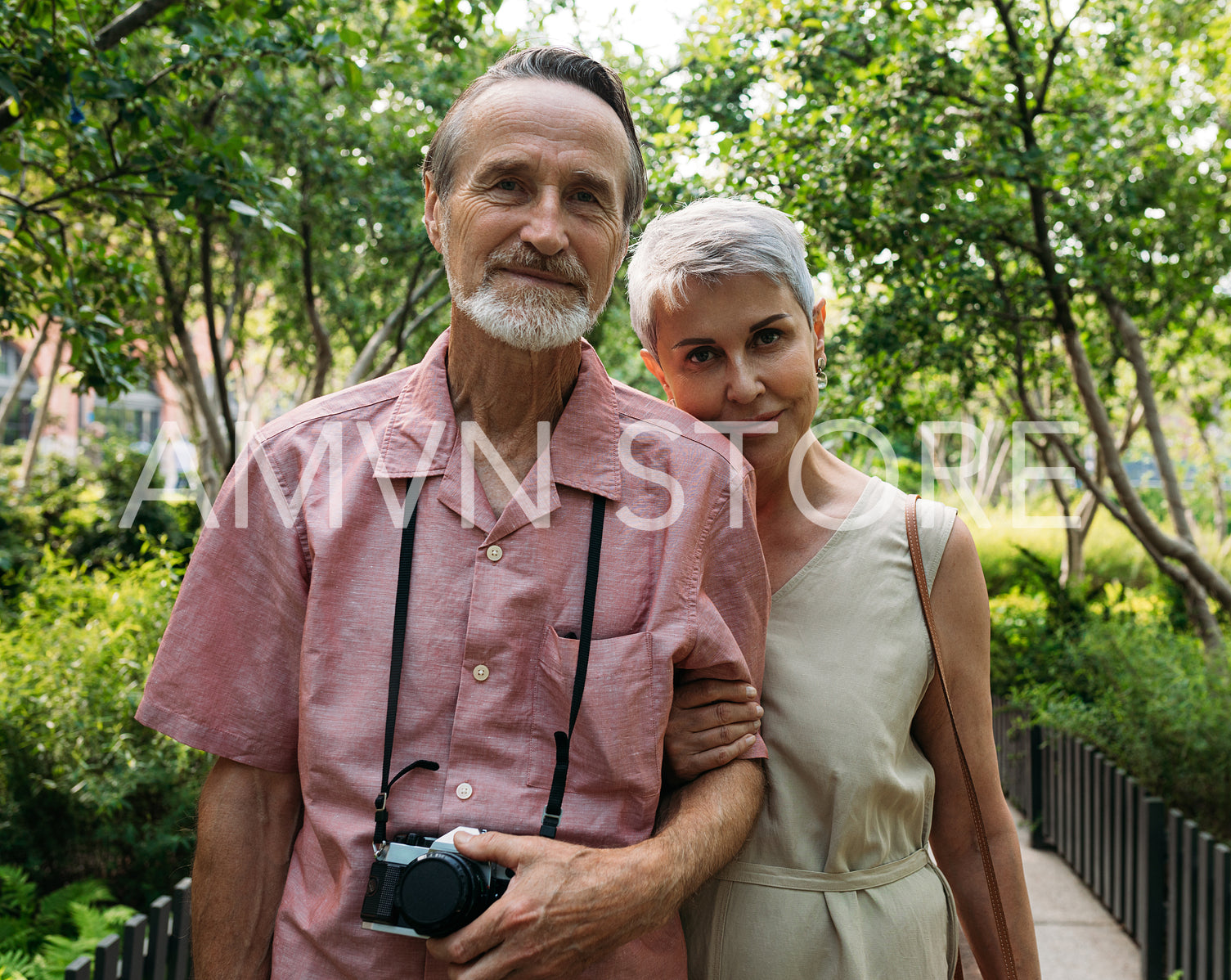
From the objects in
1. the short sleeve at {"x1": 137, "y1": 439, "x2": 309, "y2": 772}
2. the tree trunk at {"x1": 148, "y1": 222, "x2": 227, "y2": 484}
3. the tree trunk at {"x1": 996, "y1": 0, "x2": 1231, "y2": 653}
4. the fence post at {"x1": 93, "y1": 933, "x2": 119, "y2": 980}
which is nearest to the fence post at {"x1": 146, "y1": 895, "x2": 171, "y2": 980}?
the fence post at {"x1": 93, "y1": 933, "x2": 119, "y2": 980}

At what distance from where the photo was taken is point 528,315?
164cm

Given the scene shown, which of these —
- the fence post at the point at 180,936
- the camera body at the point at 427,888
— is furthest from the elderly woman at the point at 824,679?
the fence post at the point at 180,936

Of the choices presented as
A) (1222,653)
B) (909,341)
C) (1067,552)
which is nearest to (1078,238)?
(909,341)

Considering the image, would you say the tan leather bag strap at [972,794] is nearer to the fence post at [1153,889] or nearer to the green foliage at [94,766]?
the fence post at [1153,889]

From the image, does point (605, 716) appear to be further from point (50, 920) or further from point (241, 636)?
A: point (50, 920)

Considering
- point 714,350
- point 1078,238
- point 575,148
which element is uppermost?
point 1078,238

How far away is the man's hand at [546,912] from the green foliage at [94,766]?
13.5 feet

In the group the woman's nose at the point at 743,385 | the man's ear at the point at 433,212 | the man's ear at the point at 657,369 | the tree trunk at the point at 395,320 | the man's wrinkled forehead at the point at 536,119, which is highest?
the tree trunk at the point at 395,320

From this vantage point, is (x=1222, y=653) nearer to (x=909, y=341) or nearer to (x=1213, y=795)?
(x=1213, y=795)

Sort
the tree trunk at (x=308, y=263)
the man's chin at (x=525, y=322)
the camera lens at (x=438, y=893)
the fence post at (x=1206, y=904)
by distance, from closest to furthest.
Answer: the camera lens at (x=438, y=893)
the man's chin at (x=525, y=322)
the fence post at (x=1206, y=904)
the tree trunk at (x=308, y=263)

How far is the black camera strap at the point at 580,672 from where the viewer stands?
1.51 metres

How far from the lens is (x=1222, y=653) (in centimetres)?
619

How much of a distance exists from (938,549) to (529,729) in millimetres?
956

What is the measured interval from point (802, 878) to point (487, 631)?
0.81 m
